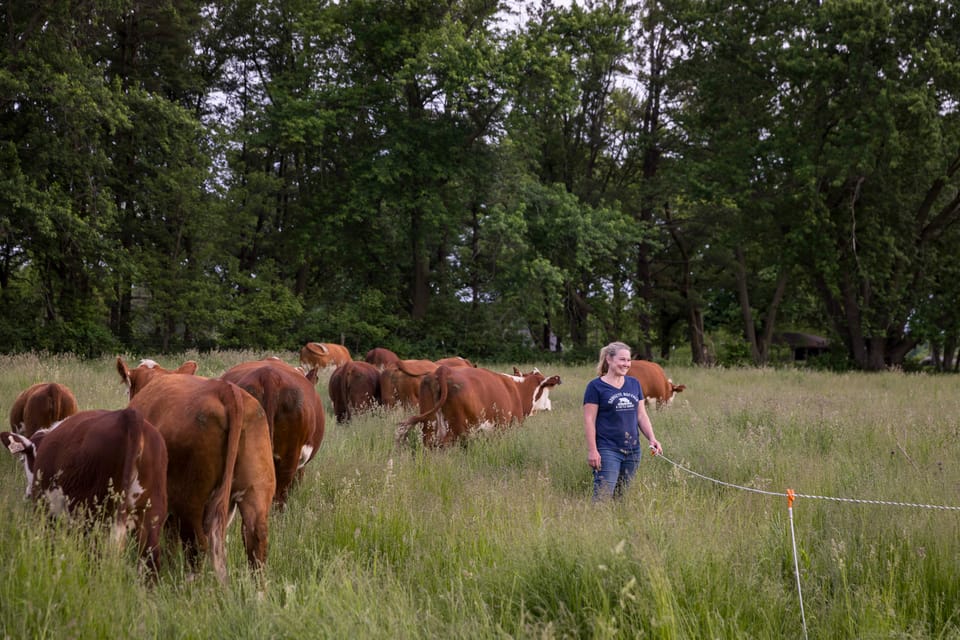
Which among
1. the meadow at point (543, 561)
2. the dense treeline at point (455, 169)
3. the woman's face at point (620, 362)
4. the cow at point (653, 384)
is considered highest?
the dense treeline at point (455, 169)

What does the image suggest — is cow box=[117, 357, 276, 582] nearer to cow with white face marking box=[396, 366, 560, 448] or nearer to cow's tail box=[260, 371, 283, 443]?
cow's tail box=[260, 371, 283, 443]

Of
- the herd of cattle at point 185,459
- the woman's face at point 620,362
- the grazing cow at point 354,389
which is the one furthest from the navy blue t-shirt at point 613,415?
the grazing cow at point 354,389

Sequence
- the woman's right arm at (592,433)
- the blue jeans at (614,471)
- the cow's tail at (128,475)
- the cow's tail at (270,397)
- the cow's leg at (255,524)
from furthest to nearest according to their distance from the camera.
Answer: the blue jeans at (614,471) < the woman's right arm at (592,433) < the cow's tail at (270,397) < the cow's leg at (255,524) < the cow's tail at (128,475)

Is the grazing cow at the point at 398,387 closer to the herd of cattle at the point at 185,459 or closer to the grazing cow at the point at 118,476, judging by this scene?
the herd of cattle at the point at 185,459

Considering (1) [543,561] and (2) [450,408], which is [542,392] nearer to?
(2) [450,408]

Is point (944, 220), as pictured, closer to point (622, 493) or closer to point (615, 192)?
point (615, 192)

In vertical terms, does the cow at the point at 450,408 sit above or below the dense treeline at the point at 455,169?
below

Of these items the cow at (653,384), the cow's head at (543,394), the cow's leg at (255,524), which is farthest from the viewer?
the cow at (653,384)

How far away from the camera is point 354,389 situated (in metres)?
11.6

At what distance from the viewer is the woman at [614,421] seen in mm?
6031

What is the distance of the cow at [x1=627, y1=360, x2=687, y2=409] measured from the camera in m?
12.2

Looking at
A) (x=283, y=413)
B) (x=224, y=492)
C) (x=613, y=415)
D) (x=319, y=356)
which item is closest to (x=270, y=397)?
(x=283, y=413)

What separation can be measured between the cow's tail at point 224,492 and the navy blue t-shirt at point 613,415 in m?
3.08

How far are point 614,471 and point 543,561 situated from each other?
91.0 inches
